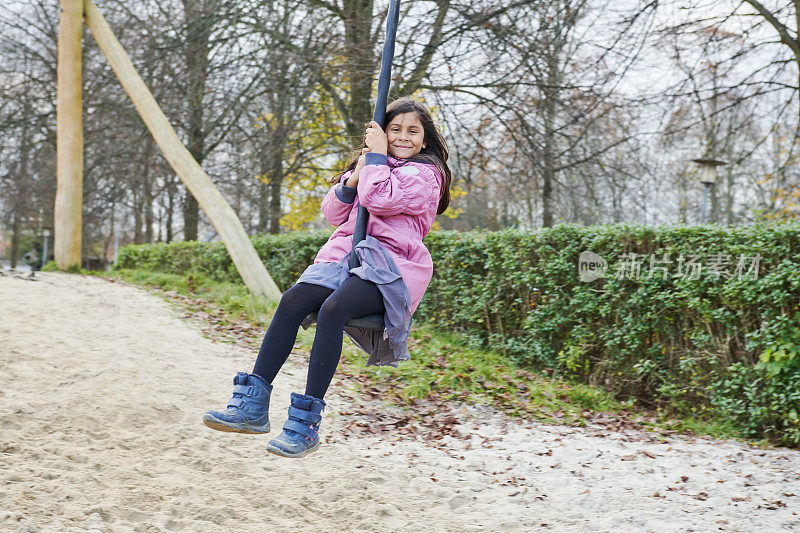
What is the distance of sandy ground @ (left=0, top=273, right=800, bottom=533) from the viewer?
447 cm

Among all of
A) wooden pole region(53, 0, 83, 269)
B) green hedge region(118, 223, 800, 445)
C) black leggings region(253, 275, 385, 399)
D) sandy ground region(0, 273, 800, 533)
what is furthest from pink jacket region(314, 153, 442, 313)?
wooden pole region(53, 0, 83, 269)

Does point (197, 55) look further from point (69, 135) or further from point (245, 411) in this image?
point (245, 411)

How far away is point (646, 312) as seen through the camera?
7387 millimetres

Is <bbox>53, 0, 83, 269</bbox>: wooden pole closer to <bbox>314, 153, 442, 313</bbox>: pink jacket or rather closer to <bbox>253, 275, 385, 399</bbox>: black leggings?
<bbox>314, 153, 442, 313</bbox>: pink jacket

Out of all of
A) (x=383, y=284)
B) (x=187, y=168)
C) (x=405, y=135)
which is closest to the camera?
(x=383, y=284)

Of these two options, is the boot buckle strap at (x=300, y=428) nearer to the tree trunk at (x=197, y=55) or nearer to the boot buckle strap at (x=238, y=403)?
the boot buckle strap at (x=238, y=403)

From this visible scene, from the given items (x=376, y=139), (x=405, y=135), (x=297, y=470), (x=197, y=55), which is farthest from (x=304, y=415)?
(x=197, y=55)

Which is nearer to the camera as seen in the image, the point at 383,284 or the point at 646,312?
the point at 383,284

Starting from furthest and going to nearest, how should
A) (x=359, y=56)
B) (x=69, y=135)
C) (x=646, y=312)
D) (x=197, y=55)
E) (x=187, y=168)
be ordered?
1. (x=69, y=135)
2. (x=197, y=55)
3. (x=187, y=168)
4. (x=359, y=56)
5. (x=646, y=312)

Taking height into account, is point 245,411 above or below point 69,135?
below

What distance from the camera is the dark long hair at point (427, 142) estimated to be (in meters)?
3.28

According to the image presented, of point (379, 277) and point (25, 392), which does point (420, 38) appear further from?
point (379, 277)

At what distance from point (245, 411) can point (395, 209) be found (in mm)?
1053

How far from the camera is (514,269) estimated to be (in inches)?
340
